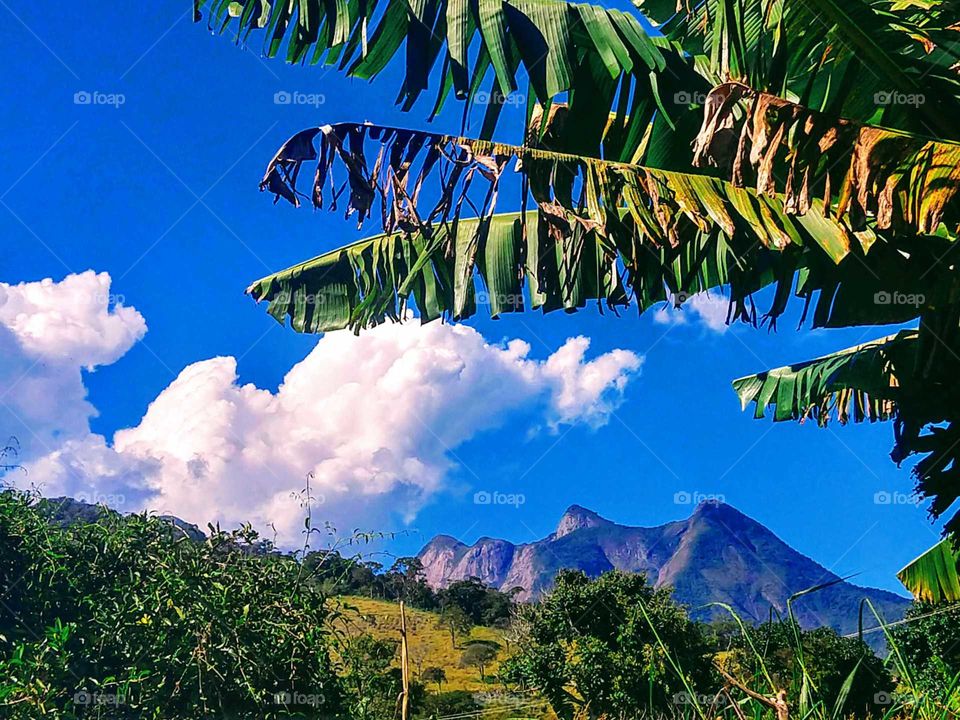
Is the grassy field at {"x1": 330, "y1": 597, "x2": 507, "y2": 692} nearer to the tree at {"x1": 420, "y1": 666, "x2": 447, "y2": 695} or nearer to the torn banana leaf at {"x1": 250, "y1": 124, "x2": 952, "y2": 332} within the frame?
the tree at {"x1": 420, "y1": 666, "x2": 447, "y2": 695}

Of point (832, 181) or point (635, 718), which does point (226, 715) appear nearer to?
point (635, 718)

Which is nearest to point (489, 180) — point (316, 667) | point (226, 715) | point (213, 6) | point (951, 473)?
point (213, 6)

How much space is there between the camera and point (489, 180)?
2.98m

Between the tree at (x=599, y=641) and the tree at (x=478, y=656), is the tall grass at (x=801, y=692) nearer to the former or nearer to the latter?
the tree at (x=599, y=641)

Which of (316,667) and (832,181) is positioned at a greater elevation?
(832,181)

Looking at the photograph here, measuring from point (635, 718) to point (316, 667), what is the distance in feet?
6.30

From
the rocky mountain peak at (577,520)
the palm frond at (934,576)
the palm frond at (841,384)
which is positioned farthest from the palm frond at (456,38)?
the rocky mountain peak at (577,520)
